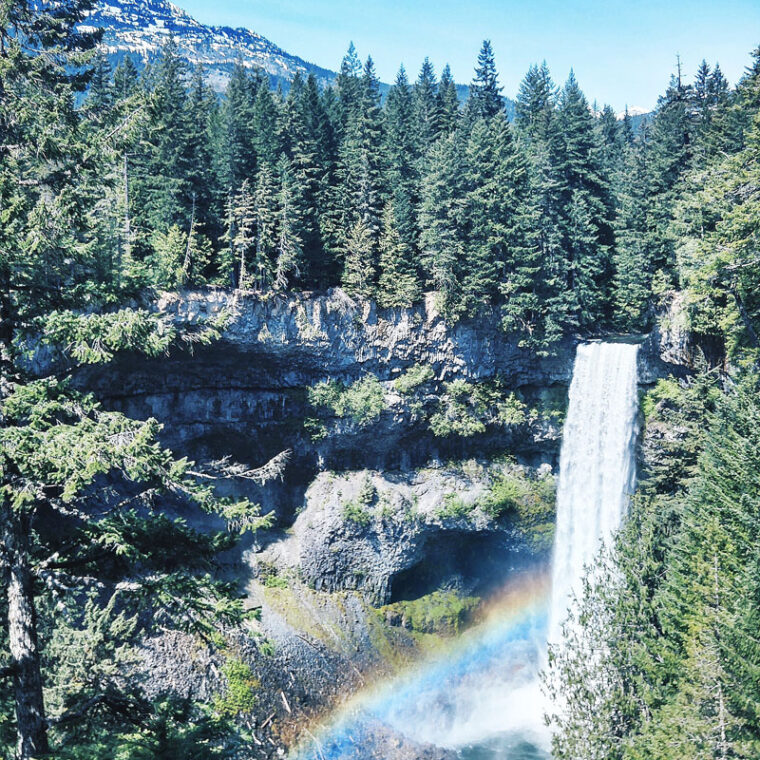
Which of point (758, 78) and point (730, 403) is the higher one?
point (758, 78)

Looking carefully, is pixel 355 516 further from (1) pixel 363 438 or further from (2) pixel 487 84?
(2) pixel 487 84

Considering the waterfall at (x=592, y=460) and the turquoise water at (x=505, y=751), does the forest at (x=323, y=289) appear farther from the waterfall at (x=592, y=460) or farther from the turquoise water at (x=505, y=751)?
the turquoise water at (x=505, y=751)

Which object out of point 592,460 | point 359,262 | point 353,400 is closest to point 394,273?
point 359,262

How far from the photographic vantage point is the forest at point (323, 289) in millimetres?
8773

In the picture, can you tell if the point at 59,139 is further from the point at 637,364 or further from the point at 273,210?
the point at 637,364

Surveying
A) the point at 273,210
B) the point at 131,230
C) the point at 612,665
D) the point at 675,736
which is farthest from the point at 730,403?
the point at 131,230

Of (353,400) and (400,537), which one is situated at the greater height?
(353,400)

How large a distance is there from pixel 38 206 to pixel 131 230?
29.7 meters

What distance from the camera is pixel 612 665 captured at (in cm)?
2048

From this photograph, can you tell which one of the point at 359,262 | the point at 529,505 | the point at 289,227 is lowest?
the point at 529,505

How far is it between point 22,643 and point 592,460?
114 feet

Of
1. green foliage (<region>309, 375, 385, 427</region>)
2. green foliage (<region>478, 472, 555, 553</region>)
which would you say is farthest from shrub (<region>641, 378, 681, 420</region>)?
green foliage (<region>309, 375, 385, 427</region>)

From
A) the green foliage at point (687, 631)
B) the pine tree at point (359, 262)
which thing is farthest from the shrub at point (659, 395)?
the pine tree at point (359, 262)

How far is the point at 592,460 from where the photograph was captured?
38.6 metres
